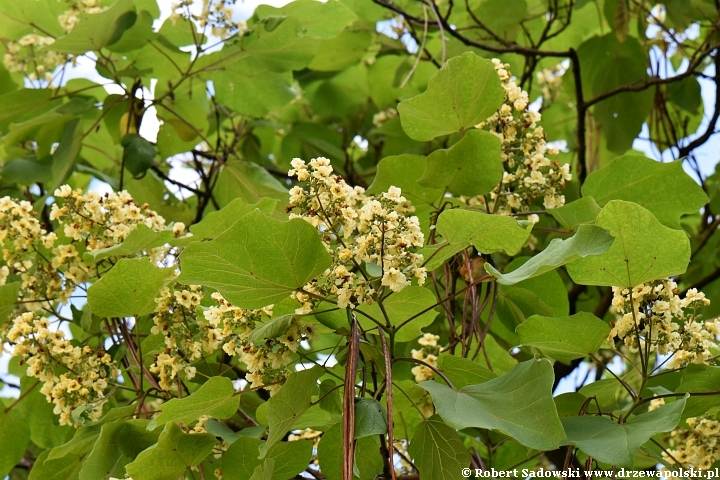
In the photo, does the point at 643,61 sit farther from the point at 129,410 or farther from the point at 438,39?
the point at 129,410

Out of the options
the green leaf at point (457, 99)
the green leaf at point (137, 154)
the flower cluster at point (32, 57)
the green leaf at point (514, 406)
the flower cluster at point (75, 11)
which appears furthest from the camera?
the flower cluster at point (32, 57)

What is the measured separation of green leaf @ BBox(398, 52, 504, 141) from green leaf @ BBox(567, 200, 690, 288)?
0.32 metres

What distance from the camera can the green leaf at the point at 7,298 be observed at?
134 centimetres

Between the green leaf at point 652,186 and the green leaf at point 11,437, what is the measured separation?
1.11 m

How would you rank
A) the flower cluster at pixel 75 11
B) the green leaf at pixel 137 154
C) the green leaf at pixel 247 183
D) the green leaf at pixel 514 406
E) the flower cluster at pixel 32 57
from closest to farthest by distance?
the green leaf at pixel 514 406 < the green leaf at pixel 137 154 < the green leaf at pixel 247 183 < the flower cluster at pixel 75 11 < the flower cluster at pixel 32 57

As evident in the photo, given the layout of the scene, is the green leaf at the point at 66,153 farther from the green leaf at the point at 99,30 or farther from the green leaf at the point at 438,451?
the green leaf at the point at 438,451

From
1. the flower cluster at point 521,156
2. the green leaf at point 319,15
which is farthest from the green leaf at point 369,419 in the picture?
the green leaf at point 319,15

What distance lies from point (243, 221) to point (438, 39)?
5.35ft

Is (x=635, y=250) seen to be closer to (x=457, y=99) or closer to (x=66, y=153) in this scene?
(x=457, y=99)

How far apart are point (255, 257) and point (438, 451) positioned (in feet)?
1.15

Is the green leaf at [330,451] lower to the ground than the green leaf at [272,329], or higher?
lower

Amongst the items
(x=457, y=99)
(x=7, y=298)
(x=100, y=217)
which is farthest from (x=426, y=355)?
(x=7, y=298)

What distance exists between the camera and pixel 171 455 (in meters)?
1.07

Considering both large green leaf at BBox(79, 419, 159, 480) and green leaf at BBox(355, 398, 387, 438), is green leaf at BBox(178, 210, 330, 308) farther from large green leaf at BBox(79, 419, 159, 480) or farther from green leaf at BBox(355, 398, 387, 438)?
large green leaf at BBox(79, 419, 159, 480)
